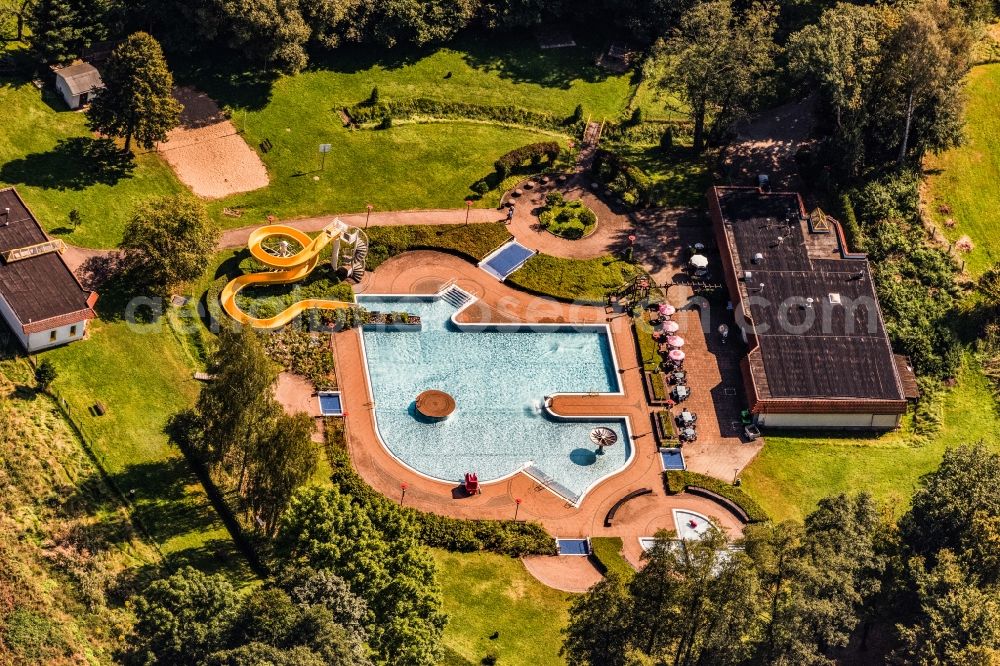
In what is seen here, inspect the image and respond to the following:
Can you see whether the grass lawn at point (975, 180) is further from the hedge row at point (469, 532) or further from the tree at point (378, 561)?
the tree at point (378, 561)

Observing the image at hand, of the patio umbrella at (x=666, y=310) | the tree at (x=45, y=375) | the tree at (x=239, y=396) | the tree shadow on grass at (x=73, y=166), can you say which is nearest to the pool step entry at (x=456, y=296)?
the patio umbrella at (x=666, y=310)

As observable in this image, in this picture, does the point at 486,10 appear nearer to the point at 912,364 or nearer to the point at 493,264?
the point at 493,264

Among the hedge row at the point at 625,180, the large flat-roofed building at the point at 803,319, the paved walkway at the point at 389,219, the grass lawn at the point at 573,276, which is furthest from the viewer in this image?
the hedge row at the point at 625,180

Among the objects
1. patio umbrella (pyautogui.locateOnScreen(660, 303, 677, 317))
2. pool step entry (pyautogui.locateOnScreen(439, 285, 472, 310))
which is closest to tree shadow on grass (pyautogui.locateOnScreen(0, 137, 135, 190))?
pool step entry (pyautogui.locateOnScreen(439, 285, 472, 310))

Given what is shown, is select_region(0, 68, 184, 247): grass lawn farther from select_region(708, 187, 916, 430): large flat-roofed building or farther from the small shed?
select_region(708, 187, 916, 430): large flat-roofed building

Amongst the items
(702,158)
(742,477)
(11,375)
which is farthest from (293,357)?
(702,158)

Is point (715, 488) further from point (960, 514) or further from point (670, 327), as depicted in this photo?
point (960, 514)

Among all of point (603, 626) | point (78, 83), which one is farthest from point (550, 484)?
point (78, 83)
